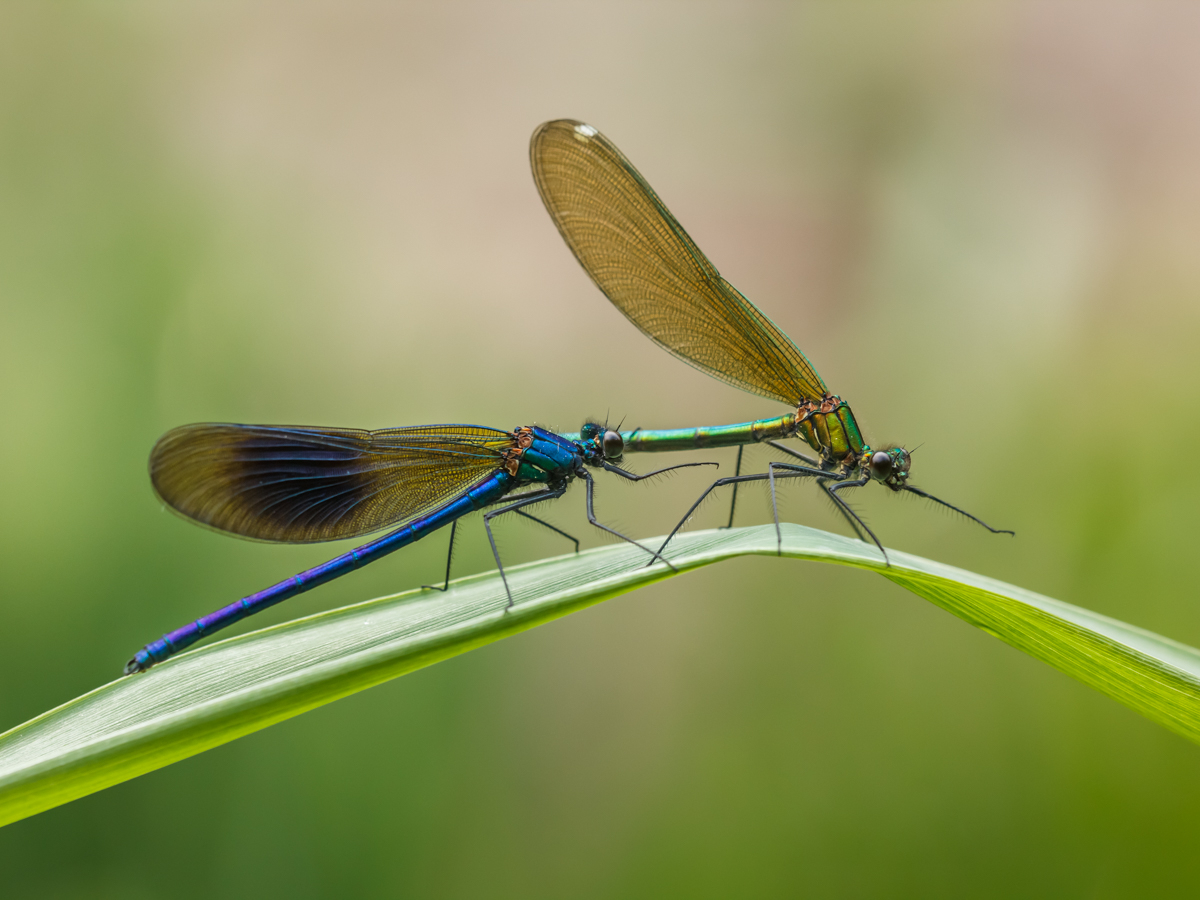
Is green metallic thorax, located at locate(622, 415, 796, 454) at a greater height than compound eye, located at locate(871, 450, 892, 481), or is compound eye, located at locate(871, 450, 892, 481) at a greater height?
green metallic thorax, located at locate(622, 415, 796, 454)

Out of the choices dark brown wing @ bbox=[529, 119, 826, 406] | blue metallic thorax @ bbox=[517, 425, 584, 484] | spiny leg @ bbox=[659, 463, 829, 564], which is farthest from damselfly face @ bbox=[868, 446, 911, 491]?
blue metallic thorax @ bbox=[517, 425, 584, 484]

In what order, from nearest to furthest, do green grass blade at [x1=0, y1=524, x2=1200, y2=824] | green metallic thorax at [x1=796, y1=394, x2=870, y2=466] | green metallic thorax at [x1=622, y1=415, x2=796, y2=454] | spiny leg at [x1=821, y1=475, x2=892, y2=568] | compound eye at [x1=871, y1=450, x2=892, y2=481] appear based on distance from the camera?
green grass blade at [x1=0, y1=524, x2=1200, y2=824] < spiny leg at [x1=821, y1=475, x2=892, y2=568] < compound eye at [x1=871, y1=450, x2=892, y2=481] < green metallic thorax at [x1=796, y1=394, x2=870, y2=466] < green metallic thorax at [x1=622, y1=415, x2=796, y2=454]

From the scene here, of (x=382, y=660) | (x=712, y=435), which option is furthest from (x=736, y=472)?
(x=382, y=660)

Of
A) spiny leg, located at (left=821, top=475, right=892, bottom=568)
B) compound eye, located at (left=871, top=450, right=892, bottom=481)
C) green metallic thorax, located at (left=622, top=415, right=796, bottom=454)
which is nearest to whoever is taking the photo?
spiny leg, located at (left=821, top=475, right=892, bottom=568)

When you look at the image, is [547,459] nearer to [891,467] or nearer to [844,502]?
[844,502]

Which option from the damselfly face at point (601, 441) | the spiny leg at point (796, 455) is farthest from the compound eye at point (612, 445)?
the spiny leg at point (796, 455)

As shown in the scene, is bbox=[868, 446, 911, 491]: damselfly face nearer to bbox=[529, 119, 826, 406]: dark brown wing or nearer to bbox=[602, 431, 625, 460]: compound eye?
bbox=[529, 119, 826, 406]: dark brown wing

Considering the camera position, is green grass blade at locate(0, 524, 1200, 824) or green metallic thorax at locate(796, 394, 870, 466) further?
green metallic thorax at locate(796, 394, 870, 466)
